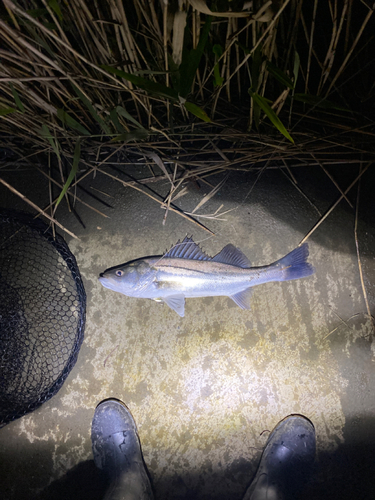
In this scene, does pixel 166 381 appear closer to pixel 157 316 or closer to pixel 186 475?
pixel 157 316

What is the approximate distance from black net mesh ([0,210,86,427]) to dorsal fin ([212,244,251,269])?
1.51 m

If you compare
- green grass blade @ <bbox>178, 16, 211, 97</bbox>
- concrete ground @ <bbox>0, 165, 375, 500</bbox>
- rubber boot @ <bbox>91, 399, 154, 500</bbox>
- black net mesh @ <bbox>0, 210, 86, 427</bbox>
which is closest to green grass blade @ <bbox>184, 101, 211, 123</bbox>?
green grass blade @ <bbox>178, 16, 211, 97</bbox>

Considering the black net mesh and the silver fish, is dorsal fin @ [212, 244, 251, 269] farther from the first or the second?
the black net mesh

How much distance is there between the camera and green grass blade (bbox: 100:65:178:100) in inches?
76.4

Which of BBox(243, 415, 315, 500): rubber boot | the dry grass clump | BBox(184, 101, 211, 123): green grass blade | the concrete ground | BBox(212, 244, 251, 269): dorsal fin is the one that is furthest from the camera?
BBox(212, 244, 251, 269): dorsal fin

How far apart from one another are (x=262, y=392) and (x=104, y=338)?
1.74m

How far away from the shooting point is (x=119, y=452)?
9.09ft

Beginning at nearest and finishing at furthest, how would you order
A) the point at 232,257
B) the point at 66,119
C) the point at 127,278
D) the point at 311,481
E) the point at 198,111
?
the point at 198,111 < the point at 66,119 < the point at 311,481 < the point at 127,278 < the point at 232,257

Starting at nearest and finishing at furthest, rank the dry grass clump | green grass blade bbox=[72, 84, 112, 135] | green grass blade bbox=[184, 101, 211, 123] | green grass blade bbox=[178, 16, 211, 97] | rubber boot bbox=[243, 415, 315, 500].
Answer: green grass blade bbox=[178, 16, 211, 97] → the dry grass clump → green grass blade bbox=[184, 101, 211, 123] → green grass blade bbox=[72, 84, 112, 135] → rubber boot bbox=[243, 415, 315, 500]

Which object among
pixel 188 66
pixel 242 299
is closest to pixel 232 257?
pixel 242 299

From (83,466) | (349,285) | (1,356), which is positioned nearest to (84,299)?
(1,356)

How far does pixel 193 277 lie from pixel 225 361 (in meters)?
0.95

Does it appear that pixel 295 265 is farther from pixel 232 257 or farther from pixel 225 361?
pixel 225 361

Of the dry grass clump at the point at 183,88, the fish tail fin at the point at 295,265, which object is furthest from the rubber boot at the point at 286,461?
the dry grass clump at the point at 183,88
